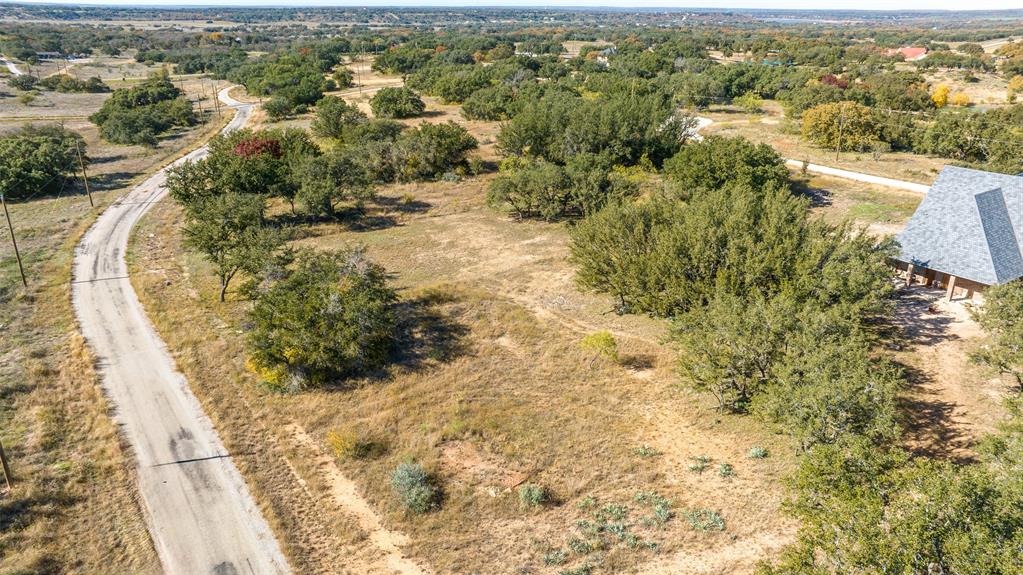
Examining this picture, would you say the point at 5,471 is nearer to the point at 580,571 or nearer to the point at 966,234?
the point at 580,571

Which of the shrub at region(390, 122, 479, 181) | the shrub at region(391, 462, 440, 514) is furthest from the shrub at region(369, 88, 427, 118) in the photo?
the shrub at region(391, 462, 440, 514)

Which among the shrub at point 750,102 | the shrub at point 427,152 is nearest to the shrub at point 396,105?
the shrub at point 427,152

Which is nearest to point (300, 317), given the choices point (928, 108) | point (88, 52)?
point (928, 108)

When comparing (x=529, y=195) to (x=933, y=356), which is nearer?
(x=933, y=356)

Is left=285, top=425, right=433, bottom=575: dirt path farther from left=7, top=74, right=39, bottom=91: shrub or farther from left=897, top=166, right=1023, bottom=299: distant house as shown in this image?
left=7, top=74, right=39, bottom=91: shrub

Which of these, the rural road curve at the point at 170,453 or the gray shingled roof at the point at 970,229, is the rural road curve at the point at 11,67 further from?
the gray shingled roof at the point at 970,229

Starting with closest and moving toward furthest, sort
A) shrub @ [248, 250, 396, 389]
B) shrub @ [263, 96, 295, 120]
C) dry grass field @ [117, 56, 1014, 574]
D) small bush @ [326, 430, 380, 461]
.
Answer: dry grass field @ [117, 56, 1014, 574]
small bush @ [326, 430, 380, 461]
shrub @ [248, 250, 396, 389]
shrub @ [263, 96, 295, 120]

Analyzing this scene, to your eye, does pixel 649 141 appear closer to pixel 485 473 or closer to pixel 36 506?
pixel 485 473
